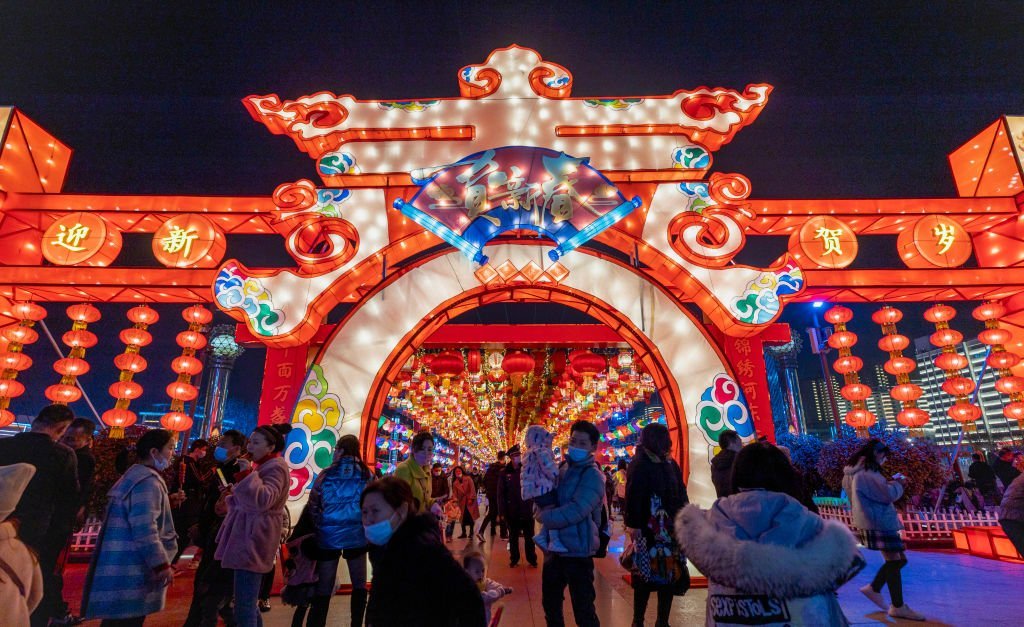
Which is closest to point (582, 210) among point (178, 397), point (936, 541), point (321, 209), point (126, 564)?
point (321, 209)

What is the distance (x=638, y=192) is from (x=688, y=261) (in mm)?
1361

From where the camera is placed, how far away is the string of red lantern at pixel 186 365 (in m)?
10.0

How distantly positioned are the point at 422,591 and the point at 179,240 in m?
8.23

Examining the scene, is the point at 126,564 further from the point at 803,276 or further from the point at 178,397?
the point at 178,397

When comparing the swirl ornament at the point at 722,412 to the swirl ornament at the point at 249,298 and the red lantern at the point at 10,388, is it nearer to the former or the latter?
the swirl ornament at the point at 249,298

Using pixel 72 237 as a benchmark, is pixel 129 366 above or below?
below

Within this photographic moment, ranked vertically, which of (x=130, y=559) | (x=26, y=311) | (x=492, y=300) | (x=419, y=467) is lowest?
(x=130, y=559)

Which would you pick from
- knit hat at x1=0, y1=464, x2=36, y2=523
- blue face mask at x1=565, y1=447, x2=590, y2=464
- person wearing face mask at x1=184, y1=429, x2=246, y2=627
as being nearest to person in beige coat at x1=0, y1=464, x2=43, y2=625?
knit hat at x1=0, y1=464, x2=36, y2=523

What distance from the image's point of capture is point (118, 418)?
31.3 feet

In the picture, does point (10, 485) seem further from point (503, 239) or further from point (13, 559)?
point (503, 239)

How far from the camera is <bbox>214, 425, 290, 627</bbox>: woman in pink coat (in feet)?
10.0

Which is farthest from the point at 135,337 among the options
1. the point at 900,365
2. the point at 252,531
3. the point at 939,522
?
the point at 900,365

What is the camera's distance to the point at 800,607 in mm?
1690

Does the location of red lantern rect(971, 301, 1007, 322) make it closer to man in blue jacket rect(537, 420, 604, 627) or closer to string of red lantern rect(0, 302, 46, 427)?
man in blue jacket rect(537, 420, 604, 627)
